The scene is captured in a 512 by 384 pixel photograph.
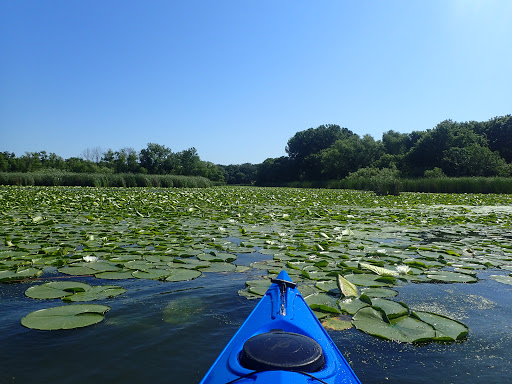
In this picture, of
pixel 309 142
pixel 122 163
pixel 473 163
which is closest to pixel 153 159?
pixel 122 163

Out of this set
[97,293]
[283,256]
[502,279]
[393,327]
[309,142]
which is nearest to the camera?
[393,327]

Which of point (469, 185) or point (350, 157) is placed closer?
point (469, 185)

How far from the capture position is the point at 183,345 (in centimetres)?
179

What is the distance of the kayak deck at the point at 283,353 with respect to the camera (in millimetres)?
1099

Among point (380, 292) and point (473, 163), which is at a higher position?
point (473, 163)

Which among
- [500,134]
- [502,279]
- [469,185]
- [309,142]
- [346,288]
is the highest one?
[309,142]

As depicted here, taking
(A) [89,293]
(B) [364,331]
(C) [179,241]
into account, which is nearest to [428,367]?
(B) [364,331]

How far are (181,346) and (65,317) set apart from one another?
2.38 feet

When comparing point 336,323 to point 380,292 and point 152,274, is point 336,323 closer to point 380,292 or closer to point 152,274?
point 380,292

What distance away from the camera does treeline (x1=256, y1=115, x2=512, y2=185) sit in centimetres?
2758

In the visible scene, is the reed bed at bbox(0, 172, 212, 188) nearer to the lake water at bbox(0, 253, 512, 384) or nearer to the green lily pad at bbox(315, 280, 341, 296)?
the lake water at bbox(0, 253, 512, 384)

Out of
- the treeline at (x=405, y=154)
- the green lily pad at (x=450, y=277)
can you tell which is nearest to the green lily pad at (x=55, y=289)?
the green lily pad at (x=450, y=277)

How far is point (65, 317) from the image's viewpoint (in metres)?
1.94

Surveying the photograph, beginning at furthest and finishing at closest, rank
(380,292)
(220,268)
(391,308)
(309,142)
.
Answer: (309,142) → (220,268) → (380,292) → (391,308)
